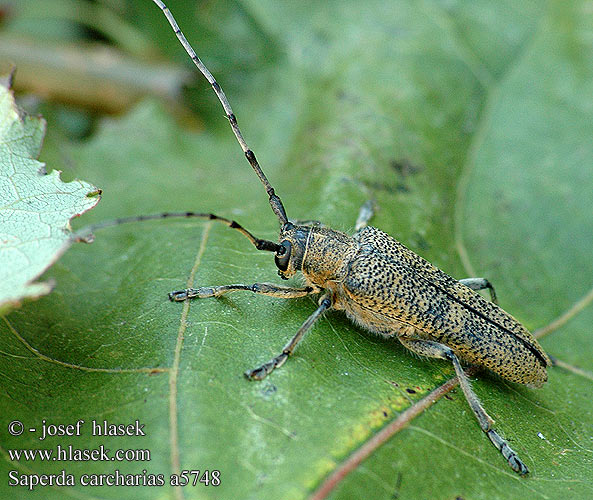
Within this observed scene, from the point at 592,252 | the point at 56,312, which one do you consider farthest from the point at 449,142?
the point at 56,312

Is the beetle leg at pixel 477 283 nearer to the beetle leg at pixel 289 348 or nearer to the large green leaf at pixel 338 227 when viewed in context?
the large green leaf at pixel 338 227

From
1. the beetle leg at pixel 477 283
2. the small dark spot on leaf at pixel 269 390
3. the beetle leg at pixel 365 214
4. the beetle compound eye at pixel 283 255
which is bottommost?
the small dark spot on leaf at pixel 269 390

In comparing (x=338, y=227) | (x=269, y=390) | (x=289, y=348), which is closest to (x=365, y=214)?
(x=338, y=227)

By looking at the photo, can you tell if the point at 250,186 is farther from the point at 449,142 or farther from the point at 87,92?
the point at 87,92

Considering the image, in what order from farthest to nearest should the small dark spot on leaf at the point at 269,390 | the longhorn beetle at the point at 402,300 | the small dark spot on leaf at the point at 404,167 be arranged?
the small dark spot on leaf at the point at 404,167 < the longhorn beetle at the point at 402,300 < the small dark spot on leaf at the point at 269,390

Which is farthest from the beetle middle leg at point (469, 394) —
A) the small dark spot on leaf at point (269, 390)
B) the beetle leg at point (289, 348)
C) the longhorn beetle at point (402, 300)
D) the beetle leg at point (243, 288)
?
the small dark spot on leaf at point (269, 390)

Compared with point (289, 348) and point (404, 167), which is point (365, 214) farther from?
point (289, 348)

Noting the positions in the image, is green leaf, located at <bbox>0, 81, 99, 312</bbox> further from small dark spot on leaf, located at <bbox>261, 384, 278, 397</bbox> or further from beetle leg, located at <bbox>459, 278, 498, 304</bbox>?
beetle leg, located at <bbox>459, 278, 498, 304</bbox>
